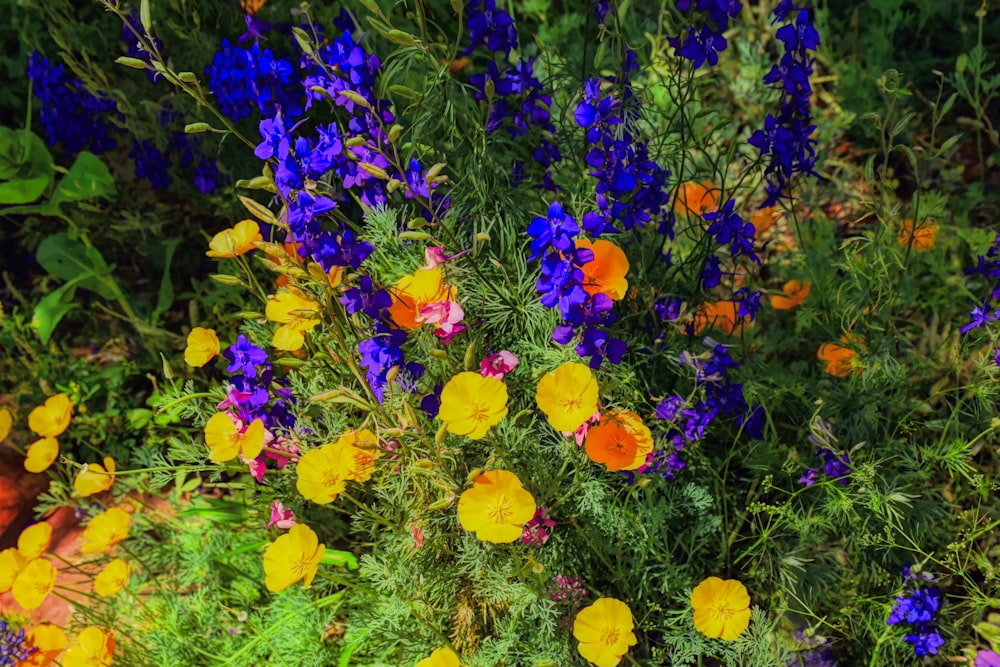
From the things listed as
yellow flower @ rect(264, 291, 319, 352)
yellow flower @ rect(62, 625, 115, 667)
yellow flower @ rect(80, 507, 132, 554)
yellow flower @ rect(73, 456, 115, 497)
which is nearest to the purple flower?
yellow flower @ rect(264, 291, 319, 352)

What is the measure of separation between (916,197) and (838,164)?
122 cm

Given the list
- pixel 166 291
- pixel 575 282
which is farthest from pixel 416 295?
pixel 166 291

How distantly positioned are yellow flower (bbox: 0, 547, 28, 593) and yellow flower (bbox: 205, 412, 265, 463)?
694mm

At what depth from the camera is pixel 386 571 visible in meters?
1.97

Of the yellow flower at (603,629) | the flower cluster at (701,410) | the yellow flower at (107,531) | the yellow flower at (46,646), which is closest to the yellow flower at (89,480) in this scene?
the yellow flower at (107,531)

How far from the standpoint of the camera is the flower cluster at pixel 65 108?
2.83 meters

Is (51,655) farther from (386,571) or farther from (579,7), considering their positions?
(579,7)

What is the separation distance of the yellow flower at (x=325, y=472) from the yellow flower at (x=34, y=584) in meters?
0.81

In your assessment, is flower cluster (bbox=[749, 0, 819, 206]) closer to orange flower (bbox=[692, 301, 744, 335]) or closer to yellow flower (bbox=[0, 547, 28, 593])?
orange flower (bbox=[692, 301, 744, 335])

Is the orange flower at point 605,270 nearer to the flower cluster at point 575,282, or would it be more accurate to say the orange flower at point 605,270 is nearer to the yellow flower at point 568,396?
the flower cluster at point 575,282

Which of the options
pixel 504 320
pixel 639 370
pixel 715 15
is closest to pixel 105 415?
pixel 504 320

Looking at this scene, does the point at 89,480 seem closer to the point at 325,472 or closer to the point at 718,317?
the point at 325,472

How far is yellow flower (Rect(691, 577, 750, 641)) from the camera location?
177cm

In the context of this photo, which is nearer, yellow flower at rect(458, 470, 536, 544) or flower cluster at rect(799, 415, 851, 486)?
yellow flower at rect(458, 470, 536, 544)
